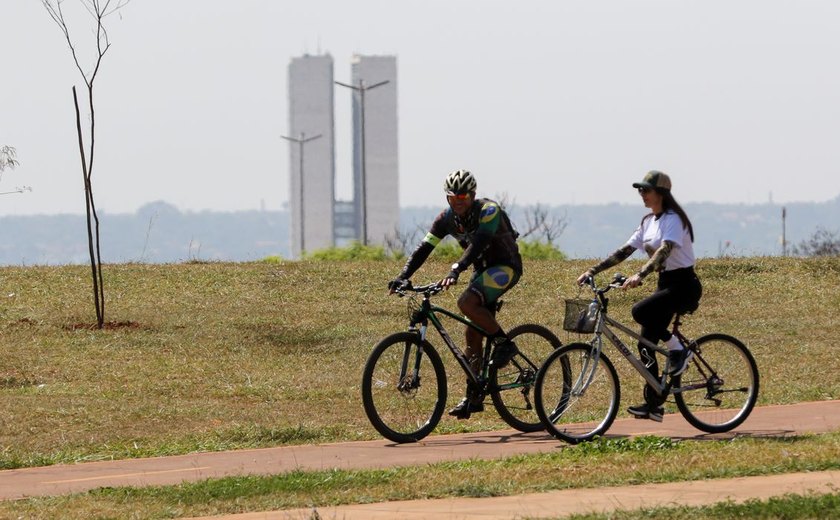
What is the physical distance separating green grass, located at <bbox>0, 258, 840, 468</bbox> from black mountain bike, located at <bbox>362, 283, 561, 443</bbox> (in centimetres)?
72

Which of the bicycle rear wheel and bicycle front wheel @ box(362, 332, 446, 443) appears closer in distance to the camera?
bicycle front wheel @ box(362, 332, 446, 443)

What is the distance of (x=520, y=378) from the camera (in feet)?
37.3

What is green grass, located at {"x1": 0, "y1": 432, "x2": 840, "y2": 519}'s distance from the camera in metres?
8.29

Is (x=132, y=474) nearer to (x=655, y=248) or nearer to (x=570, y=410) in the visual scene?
(x=570, y=410)

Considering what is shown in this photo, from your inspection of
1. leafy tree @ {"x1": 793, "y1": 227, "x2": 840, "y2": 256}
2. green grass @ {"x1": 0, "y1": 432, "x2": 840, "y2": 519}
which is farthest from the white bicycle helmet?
leafy tree @ {"x1": 793, "y1": 227, "x2": 840, "y2": 256}

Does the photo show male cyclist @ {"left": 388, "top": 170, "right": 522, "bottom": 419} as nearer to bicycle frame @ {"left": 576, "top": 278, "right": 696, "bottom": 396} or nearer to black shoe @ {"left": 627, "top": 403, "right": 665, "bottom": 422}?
bicycle frame @ {"left": 576, "top": 278, "right": 696, "bottom": 396}

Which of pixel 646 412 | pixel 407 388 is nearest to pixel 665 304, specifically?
pixel 646 412

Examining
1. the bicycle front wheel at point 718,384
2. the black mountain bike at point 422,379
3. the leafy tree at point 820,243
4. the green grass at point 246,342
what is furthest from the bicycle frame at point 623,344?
the leafy tree at point 820,243

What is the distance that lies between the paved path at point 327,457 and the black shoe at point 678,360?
1.56 feet

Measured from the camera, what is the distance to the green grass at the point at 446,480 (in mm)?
8289

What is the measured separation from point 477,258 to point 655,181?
1.44 metres

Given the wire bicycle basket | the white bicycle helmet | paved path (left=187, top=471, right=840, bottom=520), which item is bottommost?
paved path (left=187, top=471, right=840, bottom=520)

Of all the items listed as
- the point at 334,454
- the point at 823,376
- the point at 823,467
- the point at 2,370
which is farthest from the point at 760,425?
the point at 2,370

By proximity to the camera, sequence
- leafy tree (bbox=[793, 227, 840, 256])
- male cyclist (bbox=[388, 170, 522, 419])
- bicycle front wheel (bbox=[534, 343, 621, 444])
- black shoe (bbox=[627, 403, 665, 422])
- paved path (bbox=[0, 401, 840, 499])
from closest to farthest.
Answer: paved path (bbox=[0, 401, 840, 499]) < bicycle front wheel (bbox=[534, 343, 621, 444]) < black shoe (bbox=[627, 403, 665, 422]) < male cyclist (bbox=[388, 170, 522, 419]) < leafy tree (bbox=[793, 227, 840, 256])
